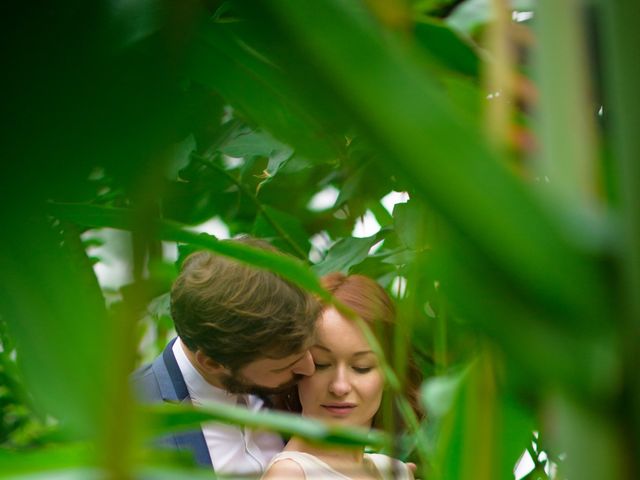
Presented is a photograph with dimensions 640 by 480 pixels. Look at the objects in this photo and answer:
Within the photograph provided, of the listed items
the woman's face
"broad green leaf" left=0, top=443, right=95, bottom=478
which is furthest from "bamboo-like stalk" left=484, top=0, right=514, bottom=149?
the woman's face

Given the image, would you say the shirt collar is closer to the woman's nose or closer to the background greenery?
the woman's nose

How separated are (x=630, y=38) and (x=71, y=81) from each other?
0.31 feet

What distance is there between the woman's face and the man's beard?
0.07 feet

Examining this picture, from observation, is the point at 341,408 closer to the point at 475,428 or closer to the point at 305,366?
the point at 305,366

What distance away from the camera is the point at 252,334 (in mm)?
1406

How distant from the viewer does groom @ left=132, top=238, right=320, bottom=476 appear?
4.45 ft

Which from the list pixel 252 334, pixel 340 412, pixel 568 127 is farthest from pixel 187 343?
pixel 568 127

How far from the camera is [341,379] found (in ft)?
4.43

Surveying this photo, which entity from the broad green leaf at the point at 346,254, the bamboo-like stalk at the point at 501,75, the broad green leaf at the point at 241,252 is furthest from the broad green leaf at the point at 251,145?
the bamboo-like stalk at the point at 501,75

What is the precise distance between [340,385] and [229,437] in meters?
0.19

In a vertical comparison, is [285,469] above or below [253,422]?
below

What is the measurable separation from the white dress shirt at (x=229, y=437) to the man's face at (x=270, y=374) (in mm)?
37

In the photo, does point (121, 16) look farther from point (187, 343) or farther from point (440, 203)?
point (187, 343)

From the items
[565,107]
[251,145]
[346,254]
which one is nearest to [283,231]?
[346,254]
